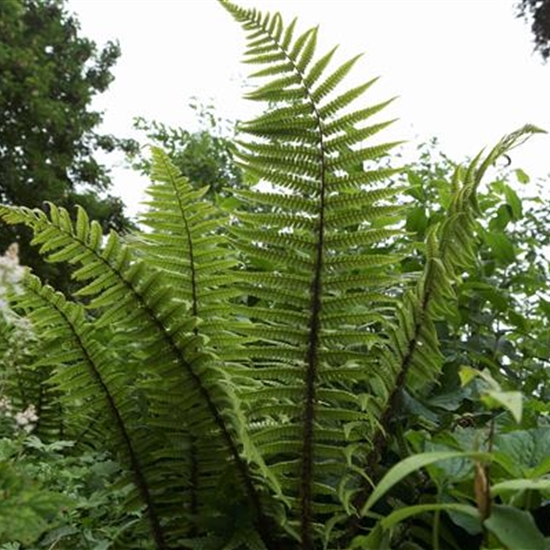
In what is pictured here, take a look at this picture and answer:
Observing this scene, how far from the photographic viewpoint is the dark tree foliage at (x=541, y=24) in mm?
10398

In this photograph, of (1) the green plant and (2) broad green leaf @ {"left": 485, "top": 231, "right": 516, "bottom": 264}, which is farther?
(2) broad green leaf @ {"left": 485, "top": 231, "right": 516, "bottom": 264}

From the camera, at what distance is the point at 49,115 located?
16.7 meters

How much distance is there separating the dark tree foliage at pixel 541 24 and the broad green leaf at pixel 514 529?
10.9 m

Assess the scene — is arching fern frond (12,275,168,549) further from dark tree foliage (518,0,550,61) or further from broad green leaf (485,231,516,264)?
dark tree foliage (518,0,550,61)

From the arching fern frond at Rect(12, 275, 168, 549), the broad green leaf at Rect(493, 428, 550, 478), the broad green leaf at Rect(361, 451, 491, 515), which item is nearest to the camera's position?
the broad green leaf at Rect(361, 451, 491, 515)

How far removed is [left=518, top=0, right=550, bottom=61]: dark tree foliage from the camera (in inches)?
409

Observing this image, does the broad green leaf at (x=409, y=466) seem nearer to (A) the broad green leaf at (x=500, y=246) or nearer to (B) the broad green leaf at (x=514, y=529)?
(B) the broad green leaf at (x=514, y=529)

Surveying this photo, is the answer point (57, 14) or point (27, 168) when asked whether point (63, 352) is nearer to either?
point (27, 168)

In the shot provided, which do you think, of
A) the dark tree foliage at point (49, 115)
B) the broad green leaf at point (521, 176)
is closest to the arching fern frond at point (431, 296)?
the broad green leaf at point (521, 176)

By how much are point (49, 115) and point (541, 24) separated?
1093cm

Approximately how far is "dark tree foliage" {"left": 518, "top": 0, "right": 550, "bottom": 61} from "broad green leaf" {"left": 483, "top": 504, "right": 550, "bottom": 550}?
10859 mm

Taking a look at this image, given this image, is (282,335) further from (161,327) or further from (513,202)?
(513,202)

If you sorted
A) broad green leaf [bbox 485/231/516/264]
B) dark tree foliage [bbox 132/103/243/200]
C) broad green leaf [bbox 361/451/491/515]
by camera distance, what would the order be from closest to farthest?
broad green leaf [bbox 361/451/491/515], broad green leaf [bbox 485/231/516/264], dark tree foliage [bbox 132/103/243/200]

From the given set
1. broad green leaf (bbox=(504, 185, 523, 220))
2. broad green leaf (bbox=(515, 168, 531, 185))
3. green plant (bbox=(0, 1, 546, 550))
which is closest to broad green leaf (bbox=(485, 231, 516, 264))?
broad green leaf (bbox=(504, 185, 523, 220))
